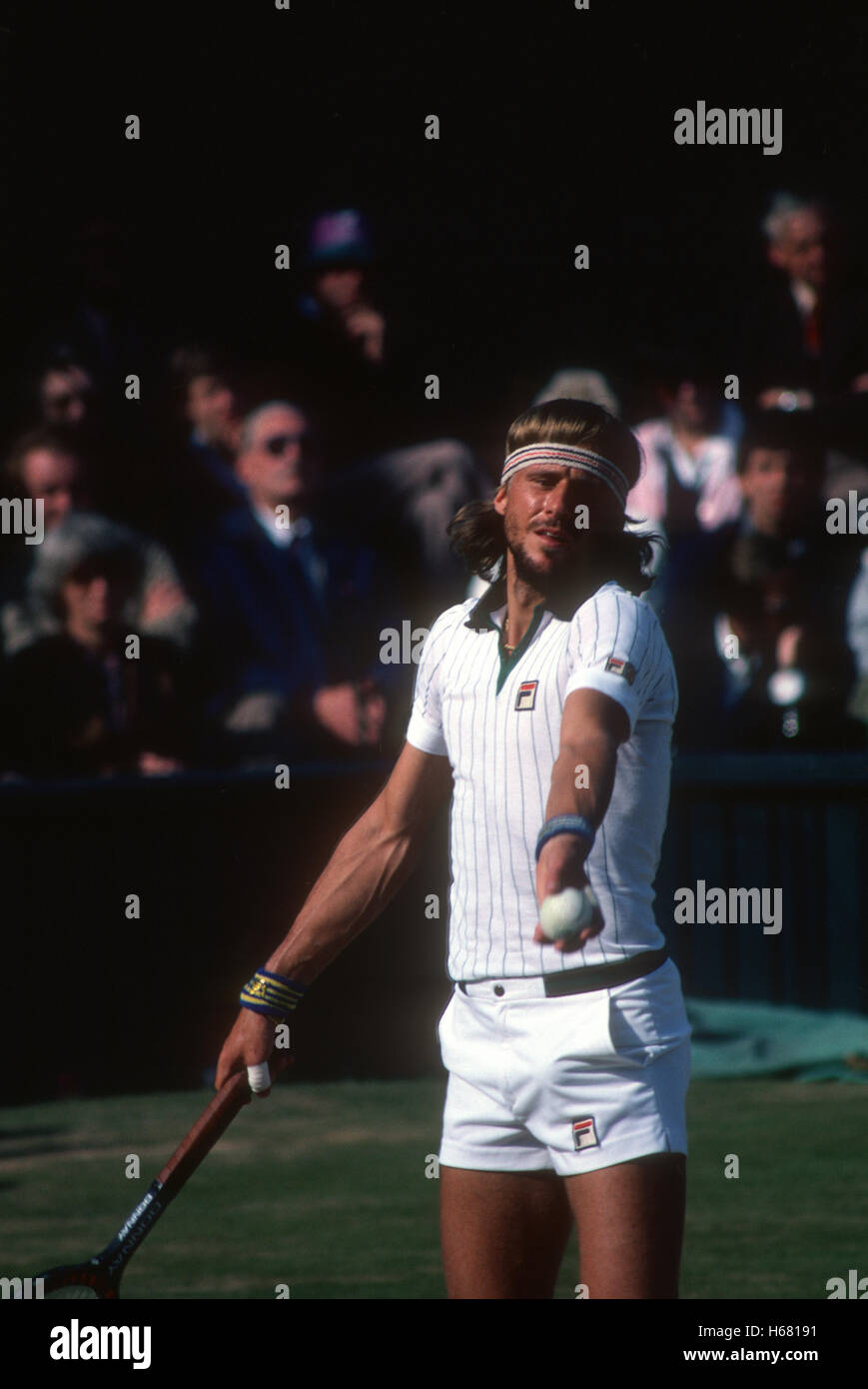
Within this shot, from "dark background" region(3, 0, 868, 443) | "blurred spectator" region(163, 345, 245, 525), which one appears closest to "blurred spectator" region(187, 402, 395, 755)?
"blurred spectator" region(163, 345, 245, 525)

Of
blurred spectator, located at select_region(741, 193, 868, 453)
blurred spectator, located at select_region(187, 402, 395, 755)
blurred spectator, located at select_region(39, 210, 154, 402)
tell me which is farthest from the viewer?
blurred spectator, located at select_region(39, 210, 154, 402)

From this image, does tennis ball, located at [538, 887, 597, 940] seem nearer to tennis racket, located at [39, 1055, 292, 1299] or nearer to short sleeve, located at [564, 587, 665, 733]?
short sleeve, located at [564, 587, 665, 733]

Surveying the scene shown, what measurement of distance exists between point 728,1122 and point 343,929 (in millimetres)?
4487

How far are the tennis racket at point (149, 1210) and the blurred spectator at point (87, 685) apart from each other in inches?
201

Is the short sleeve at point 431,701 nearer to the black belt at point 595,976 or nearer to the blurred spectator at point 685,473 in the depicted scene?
the black belt at point 595,976

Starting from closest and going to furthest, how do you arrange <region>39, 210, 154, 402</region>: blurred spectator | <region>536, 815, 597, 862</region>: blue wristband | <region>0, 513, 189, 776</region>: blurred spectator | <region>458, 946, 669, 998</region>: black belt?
<region>536, 815, 597, 862</region>: blue wristband → <region>458, 946, 669, 998</region>: black belt → <region>0, 513, 189, 776</region>: blurred spectator → <region>39, 210, 154, 402</region>: blurred spectator

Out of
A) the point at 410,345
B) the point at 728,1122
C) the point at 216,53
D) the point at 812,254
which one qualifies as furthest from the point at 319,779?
the point at 216,53

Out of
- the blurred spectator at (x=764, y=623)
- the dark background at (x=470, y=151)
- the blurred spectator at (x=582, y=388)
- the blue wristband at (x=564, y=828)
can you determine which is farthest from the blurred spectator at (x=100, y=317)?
the blue wristband at (x=564, y=828)

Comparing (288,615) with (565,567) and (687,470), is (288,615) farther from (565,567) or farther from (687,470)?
(565,567)

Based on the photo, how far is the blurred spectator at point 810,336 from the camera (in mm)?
9695

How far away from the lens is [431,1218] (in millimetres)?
6578

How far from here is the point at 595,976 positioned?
3289mm

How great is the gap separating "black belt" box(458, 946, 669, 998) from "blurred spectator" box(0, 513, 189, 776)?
5.53m

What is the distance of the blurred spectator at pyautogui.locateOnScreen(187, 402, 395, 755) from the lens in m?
8.88
